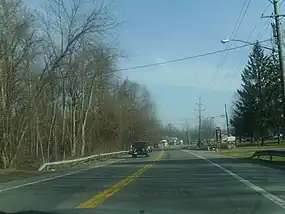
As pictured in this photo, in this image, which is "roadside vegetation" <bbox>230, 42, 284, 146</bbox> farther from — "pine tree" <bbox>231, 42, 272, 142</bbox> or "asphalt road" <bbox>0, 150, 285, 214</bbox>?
"asphalt road" <bbox>0, 150, 285, 214</bbox>

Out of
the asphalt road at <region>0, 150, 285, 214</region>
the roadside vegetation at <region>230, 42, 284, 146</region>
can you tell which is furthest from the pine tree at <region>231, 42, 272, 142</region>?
the asphalt road at <region>0, 150, 285, 214</region>

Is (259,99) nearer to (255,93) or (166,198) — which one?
(255,93)

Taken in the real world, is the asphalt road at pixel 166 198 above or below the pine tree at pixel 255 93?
below

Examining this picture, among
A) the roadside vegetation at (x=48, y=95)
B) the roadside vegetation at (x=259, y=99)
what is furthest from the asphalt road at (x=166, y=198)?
the roadside vegetation at (x=259, y=99)

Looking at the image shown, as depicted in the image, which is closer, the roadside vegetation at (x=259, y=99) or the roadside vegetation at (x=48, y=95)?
the roadside vegetation at (x=48, y=95)

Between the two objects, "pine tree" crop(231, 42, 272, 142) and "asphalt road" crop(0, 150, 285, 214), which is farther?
"pine tree" crop(231, 42, 272, 142)

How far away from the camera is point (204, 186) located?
1770cm

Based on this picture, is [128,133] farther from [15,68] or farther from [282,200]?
[282,200]

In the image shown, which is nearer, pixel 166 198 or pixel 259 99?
pixel 166 198

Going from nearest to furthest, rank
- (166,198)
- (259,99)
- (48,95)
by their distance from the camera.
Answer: (166,198), (48,95), (259,99)

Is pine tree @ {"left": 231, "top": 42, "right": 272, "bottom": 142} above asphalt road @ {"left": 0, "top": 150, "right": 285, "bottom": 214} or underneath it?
above

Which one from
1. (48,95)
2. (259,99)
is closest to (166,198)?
(48,95)

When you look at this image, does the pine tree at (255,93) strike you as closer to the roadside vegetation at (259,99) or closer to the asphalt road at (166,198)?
the roadside vegetation at (259,99)

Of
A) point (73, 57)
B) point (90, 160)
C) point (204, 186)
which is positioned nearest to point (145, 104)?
point (90, 160)
